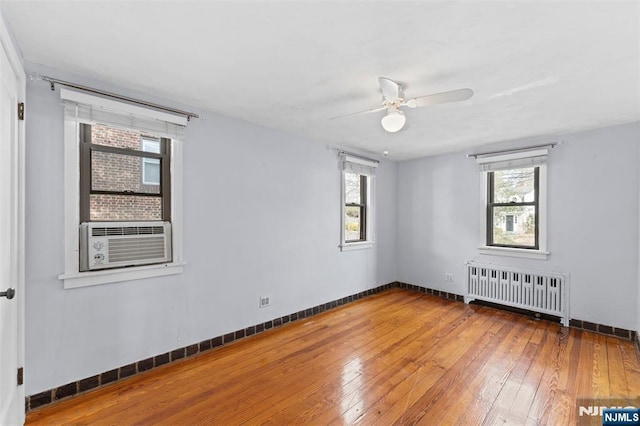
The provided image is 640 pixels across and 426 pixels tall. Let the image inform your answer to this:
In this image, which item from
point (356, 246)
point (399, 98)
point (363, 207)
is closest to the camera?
point (399, 98)

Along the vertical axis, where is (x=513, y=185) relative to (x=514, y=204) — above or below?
above

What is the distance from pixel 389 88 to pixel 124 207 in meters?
2.40

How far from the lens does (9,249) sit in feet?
5.65

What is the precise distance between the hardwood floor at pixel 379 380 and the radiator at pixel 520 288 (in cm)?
29

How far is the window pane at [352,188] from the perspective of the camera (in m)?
4.78

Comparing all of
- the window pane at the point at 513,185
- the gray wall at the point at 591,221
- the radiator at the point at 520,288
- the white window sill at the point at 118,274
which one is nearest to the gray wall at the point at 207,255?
the white window sill at the point at 118,274

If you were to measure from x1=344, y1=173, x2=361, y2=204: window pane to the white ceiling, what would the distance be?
192 centimetres

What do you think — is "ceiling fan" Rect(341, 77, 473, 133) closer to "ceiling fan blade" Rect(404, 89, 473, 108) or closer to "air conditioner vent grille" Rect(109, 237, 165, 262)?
"ceiling fan blade" Rect(404, 89, 473, 108)

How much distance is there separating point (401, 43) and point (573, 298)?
381 centimetres

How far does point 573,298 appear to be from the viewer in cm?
362

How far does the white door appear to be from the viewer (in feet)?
5.20

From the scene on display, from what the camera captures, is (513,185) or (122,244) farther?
(513,185)

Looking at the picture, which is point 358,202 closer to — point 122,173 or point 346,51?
point 346,51

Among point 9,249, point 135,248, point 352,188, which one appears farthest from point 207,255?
point 352,188
